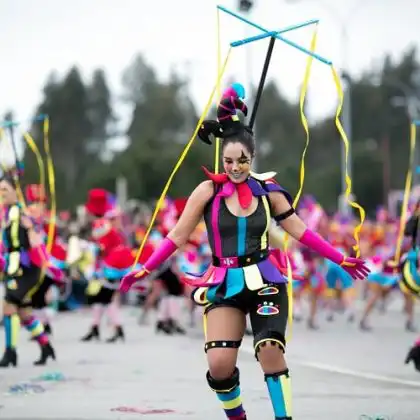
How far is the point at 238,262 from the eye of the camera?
7.43 metres

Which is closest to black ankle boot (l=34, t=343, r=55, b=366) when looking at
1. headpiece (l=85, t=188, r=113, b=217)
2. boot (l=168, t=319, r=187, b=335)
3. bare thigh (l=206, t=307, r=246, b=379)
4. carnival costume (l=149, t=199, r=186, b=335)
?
headpiece (l=85, t=188, r=113, b=217)

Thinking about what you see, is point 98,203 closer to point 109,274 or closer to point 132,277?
point 109,274

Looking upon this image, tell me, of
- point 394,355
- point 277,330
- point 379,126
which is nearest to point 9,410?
point 277,330

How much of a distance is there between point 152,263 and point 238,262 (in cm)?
52

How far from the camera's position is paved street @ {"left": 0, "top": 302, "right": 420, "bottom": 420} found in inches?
353

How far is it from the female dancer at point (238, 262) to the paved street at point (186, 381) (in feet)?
4.50

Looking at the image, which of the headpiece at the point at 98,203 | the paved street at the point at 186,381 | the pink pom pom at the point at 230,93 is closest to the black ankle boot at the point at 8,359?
the paved street at the point at 186,381

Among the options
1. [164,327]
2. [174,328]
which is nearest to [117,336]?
[164,327]

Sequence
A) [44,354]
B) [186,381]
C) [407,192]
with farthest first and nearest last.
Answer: [44,354]
[407,192]
[186,381]

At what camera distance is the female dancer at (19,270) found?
12.1 m

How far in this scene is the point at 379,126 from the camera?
338ft

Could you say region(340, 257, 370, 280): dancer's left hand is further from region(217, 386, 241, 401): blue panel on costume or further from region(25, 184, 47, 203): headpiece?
region(25, 184, 47, 203): headpiece

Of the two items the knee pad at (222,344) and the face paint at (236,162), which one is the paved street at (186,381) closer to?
the knee pad at (222,344)

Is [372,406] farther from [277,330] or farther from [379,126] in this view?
[379,126]
